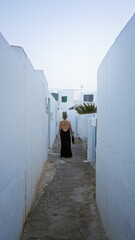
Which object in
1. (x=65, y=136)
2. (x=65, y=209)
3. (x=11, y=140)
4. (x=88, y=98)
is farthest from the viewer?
(x=88, y=98)

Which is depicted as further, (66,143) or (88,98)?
(88,98)

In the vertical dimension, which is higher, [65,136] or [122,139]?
[122,139]

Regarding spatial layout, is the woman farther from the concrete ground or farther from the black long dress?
the concrete ground

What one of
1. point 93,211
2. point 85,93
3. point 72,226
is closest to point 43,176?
point 93,211

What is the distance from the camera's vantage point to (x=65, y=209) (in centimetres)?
425

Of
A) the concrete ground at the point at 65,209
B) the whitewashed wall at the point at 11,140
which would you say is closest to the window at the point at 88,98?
the concrete ground at the point at 65,209

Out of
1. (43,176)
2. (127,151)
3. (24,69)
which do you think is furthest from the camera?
(43,176)

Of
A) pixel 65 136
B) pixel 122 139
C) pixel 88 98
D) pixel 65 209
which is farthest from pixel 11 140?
pixel 88 98

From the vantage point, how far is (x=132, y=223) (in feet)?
6.72

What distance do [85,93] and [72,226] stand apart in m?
40.3

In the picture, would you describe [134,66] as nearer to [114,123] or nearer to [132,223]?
[114,123]

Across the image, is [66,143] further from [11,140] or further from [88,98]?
[88,98]

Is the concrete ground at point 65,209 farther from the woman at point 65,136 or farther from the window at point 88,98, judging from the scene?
the window at point 88,98

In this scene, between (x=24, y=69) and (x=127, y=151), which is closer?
(x=127, y=151)
